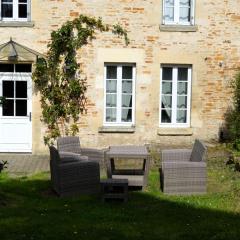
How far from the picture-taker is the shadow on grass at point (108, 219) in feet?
25.1

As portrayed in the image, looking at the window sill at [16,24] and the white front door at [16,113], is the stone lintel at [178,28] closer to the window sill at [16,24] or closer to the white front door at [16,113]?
the window sill at [16,24]

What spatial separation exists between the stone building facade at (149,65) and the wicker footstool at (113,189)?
590 centimetres

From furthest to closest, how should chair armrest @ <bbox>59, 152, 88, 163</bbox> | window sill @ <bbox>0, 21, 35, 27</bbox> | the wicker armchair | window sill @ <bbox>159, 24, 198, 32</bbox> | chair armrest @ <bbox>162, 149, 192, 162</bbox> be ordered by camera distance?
window sill @ <bbox>159, 24, 198, 32</bbox> → window sill @ <bbox>0, 21, 35, 27</bbox> → chair armrest @ <bbox>162, 149, 192, 162</bbox> → chair armrest @ <bbox>59, 152, 88, 163</bbox> → the wicker armchair

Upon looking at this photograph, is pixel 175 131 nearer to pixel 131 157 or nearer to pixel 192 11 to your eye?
pixel 192 11

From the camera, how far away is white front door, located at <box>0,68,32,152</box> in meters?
15.2

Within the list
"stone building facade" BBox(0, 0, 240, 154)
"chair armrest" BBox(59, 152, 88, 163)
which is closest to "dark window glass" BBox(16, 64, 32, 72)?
"stone building facade" BBox(0, 0, 240, 154)

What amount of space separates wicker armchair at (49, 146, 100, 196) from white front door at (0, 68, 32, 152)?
5172 mm

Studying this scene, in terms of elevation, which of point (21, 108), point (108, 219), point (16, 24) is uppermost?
point (16, 24)

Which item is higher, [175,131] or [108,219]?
[175,131]

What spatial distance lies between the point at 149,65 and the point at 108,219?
771 cm

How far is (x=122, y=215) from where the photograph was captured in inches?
342

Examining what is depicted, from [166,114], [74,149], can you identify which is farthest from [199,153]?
[166,114]

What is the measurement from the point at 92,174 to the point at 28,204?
54.4 inches

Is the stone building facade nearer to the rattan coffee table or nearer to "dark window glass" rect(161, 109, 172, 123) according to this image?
"dark window glass" rect(161, 109, 172, 123)
